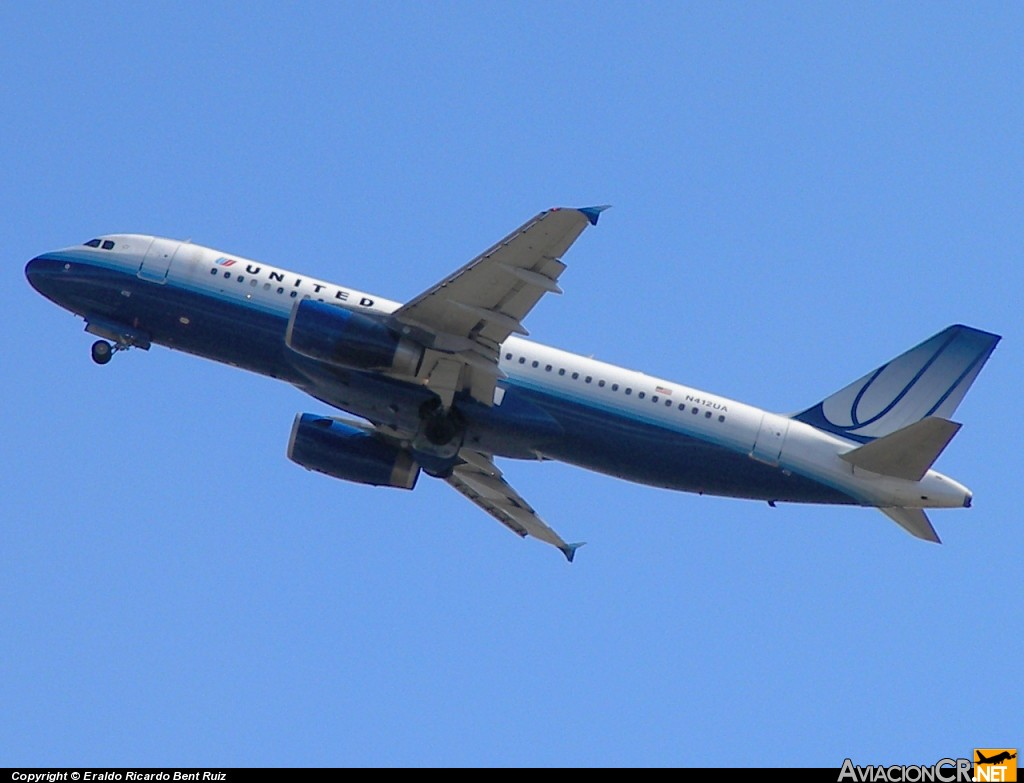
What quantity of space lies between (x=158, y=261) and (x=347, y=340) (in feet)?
24.8

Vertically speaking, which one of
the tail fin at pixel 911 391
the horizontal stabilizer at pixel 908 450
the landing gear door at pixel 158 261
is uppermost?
the landing gear door at pixel 158 261

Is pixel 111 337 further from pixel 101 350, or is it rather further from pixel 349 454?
pixel 349 454

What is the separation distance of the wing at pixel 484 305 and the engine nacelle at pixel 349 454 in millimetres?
4446

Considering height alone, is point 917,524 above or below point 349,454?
below

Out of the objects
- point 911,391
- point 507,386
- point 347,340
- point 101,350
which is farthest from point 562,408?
point 101,350

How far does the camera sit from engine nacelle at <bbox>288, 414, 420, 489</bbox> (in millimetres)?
45750

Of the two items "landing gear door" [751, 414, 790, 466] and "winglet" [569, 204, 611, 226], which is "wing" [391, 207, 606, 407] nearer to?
"winglet" [569, 204, 611, 226]

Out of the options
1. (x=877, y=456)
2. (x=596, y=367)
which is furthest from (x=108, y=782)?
(x=877, y=456)

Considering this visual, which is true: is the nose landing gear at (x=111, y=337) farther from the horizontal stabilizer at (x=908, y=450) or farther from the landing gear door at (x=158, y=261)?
the horizontal stabilizer at (x=908, y=450)

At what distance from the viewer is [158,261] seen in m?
44.5

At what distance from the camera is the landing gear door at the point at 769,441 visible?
42062 millimetres

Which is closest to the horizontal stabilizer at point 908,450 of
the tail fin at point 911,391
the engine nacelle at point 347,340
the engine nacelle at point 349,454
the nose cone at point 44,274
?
the tail fin at point 911,391

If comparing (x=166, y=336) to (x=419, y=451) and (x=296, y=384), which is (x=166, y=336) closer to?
(x=296, y=384)

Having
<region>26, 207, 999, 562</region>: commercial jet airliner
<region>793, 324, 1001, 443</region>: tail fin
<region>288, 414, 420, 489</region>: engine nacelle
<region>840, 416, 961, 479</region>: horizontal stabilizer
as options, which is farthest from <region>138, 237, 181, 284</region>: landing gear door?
<region>840, 416, 961, 479</region>: horizontal stabilizer
